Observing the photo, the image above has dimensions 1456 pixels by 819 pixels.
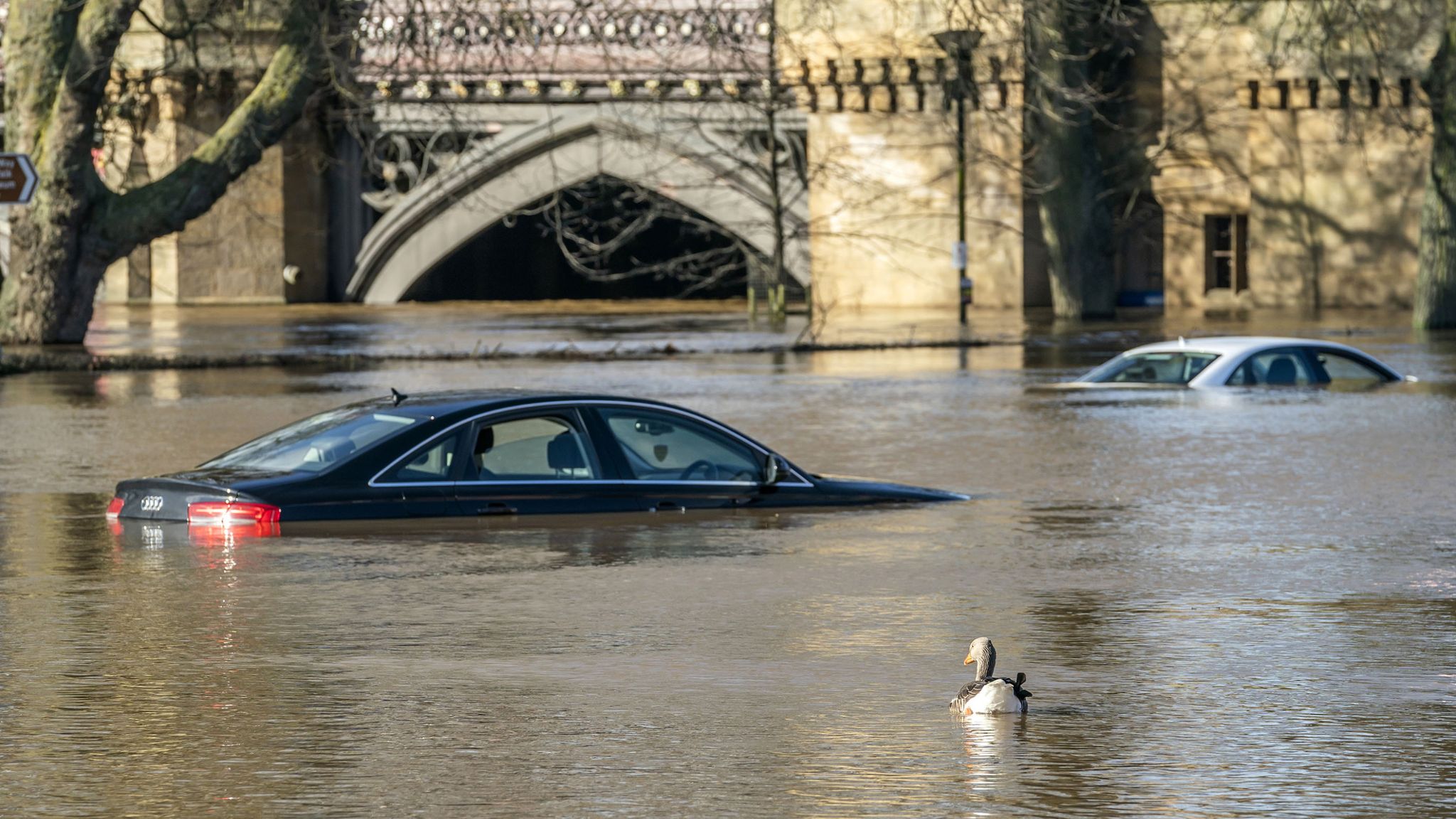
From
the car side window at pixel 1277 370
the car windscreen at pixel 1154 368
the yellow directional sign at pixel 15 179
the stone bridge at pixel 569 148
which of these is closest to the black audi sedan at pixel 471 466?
the car windscreen at pixel 1154 368

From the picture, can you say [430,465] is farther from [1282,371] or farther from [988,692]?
[1282,371]

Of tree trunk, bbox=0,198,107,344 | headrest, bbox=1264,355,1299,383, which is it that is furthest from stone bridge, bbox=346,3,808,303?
headrest, bbox=1264,355,1299,383

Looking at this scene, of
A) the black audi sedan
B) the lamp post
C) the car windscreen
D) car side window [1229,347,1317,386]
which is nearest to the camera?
the black audi sedan

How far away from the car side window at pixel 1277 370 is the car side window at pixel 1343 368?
142 mm

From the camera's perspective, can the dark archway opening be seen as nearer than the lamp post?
No

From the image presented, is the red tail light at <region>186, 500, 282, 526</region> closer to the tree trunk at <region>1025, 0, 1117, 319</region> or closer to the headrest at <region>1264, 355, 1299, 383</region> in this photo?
the headrest at <region>1264, 355, 1299, 383</region>

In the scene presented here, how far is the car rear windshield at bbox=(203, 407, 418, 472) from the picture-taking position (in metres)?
14.9

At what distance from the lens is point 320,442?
1509 cm

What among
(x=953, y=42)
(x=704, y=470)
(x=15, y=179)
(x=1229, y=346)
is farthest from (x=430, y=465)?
(x=953, y=42)

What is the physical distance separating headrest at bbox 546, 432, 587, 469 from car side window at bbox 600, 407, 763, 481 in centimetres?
23

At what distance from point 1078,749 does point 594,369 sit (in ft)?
90.5

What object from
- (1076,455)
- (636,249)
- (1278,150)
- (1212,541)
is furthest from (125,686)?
(636,249)

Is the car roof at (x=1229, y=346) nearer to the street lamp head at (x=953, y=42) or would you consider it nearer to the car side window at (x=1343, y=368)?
the car side window at (x=1343, y=368)

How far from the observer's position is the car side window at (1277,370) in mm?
29594
